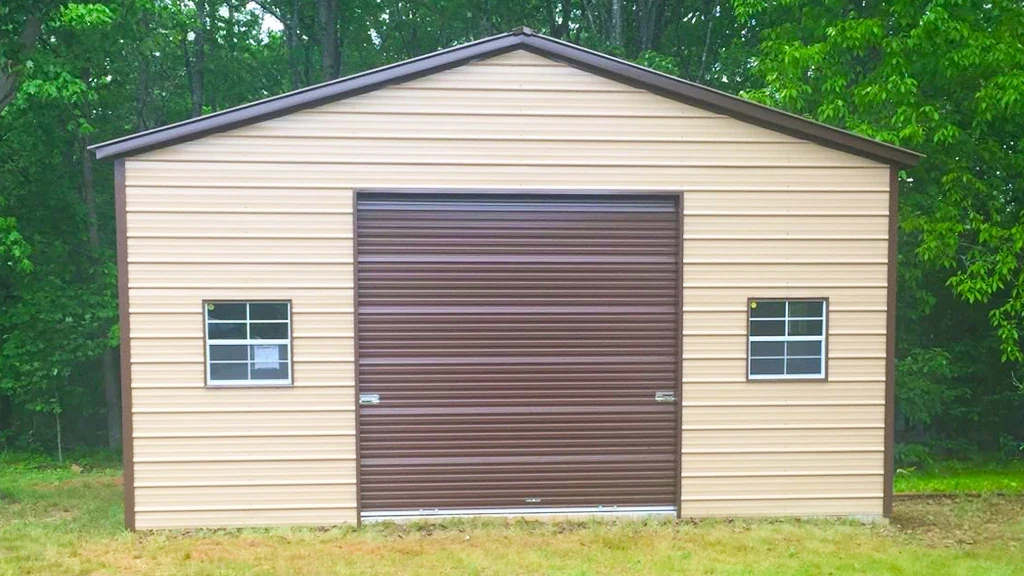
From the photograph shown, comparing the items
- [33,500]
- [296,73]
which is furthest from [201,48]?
[33,500]

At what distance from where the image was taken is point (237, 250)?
7.10 metres

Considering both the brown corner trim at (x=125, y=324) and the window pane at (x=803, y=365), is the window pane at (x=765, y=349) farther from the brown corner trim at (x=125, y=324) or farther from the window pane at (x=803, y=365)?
the brown corner trim at (x=125, y=324)

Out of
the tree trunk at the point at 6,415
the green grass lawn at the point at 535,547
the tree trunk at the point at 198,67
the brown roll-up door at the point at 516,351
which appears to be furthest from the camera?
the tree trunk at the point at 198,67

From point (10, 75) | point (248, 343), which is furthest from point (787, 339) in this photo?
point (10, 75)

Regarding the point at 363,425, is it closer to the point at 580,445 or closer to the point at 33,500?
the point at 580,445

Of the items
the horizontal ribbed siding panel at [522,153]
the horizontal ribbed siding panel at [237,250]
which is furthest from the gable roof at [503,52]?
the horizontal ribbed siding panel at [237,250]

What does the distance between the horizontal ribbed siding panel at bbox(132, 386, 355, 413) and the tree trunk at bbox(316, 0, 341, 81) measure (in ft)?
37.4

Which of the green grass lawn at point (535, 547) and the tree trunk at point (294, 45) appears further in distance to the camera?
the tree trunk at point (294, 45)

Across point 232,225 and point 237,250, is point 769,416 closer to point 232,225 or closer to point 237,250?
point 237,250

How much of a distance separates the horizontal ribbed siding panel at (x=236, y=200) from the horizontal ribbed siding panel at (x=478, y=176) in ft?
0.18

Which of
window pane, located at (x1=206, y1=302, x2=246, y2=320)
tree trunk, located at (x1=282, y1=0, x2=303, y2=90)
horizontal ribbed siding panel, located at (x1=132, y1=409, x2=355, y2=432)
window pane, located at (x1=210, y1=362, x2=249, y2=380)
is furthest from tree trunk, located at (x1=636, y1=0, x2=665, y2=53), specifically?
window pane, located at (x1=210, y1=362, x2=249, y2=380)

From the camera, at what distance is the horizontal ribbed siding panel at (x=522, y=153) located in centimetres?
711

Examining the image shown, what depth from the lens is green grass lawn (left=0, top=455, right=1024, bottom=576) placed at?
609cm

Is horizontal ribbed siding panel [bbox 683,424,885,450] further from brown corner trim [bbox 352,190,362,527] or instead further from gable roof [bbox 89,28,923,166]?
brown corner trim [bbox 352,190,362,527]
